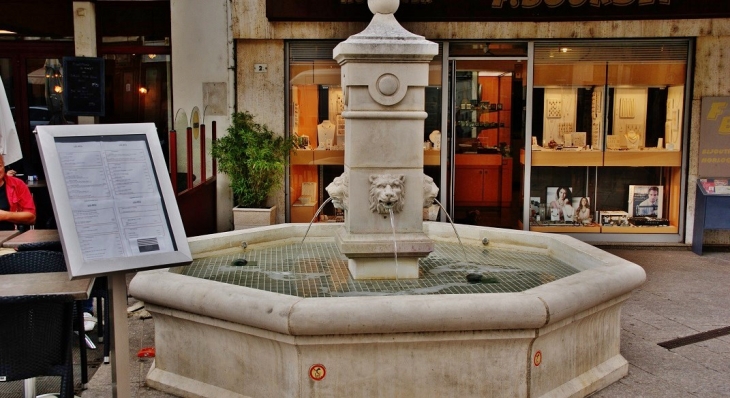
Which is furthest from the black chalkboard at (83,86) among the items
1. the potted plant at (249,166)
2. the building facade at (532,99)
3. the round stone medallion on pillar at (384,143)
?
the round stone medallion on pillar at (384,143)

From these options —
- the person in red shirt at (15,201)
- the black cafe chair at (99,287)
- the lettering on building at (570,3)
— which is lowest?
the black cafe chair at (99,287)

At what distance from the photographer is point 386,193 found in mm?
6074

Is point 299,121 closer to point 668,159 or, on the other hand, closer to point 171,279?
point 668,159

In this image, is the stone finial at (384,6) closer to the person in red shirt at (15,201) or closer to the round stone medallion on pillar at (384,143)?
the round stone medallion on pillar at (384,143)

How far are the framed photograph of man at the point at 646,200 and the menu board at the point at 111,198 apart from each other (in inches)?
348

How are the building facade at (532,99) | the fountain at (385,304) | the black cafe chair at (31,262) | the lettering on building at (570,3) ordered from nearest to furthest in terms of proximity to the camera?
the fountain at (385,304)
the black cafe chair at (31,262)
the lettering on building at (570,3)
the building facade at (532,99)

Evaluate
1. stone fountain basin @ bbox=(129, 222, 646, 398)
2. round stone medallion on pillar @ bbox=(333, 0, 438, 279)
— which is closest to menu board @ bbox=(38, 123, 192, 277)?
stone fountain basin @ bbox=(129, 222, 646, 398)

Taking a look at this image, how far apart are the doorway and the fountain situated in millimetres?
4303

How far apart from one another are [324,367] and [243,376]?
622mm

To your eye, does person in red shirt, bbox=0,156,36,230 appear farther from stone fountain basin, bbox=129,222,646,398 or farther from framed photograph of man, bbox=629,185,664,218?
framed photograph of man, bbox=629,185,664,218

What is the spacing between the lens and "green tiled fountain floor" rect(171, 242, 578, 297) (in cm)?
602

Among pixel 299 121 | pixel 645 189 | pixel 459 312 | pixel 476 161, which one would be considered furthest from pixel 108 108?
pixel 459 312

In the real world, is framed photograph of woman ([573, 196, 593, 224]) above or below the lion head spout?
below

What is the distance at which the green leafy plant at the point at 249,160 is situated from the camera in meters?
10.5
